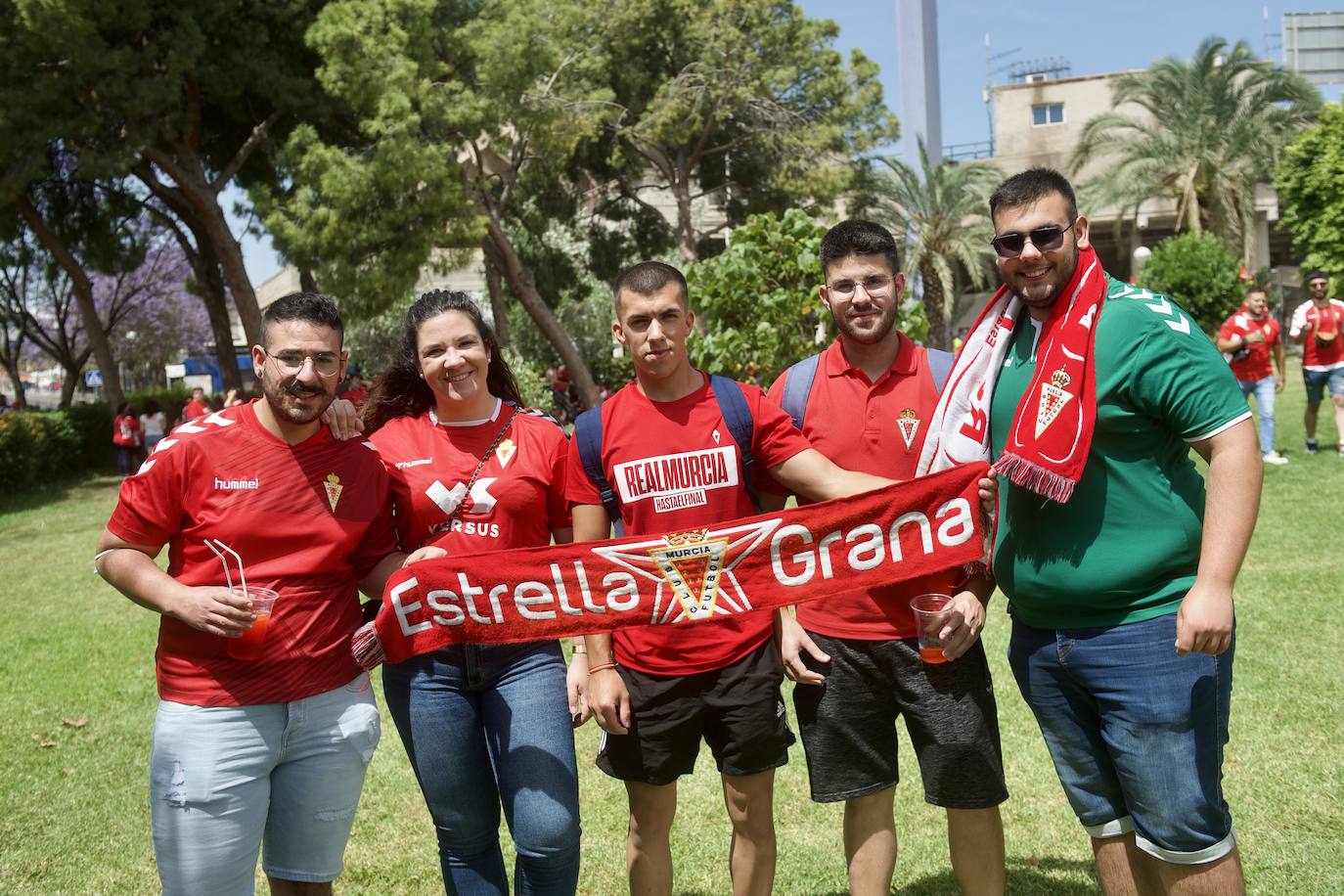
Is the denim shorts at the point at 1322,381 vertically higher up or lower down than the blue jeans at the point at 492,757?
higher up

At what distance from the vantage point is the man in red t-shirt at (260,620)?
2938 millimetres

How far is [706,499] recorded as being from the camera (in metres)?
3.42

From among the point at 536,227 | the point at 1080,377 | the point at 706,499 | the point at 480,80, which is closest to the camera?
the point at 1080,377

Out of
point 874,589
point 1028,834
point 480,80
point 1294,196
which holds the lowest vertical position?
point 1028,834

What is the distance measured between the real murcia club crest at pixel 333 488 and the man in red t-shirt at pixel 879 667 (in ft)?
4.43

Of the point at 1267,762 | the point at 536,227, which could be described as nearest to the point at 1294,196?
the point at 536,227

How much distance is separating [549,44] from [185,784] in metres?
22.6

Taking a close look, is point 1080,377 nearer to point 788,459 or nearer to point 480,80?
point 788,459

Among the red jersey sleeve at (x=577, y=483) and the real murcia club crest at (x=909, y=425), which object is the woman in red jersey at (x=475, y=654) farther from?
the real murcia club crest at (x=909, y=425)

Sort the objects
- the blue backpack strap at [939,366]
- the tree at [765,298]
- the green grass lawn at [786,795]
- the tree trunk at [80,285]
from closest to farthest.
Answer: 1. the blue backpack strap at [939,366]
2. the green grass lawn at [786,795]
3. the tree at [765,298]
4. the tree trunk at [80,285]

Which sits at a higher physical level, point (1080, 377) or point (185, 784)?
point (1080, 377)

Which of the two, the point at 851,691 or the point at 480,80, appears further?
the point at 480,80

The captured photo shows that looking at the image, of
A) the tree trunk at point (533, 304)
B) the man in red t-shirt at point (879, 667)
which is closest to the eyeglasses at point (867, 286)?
the man in red t-shirt at point (879, 667)

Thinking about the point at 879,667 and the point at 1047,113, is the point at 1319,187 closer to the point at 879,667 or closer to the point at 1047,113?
the point at 1047,113
